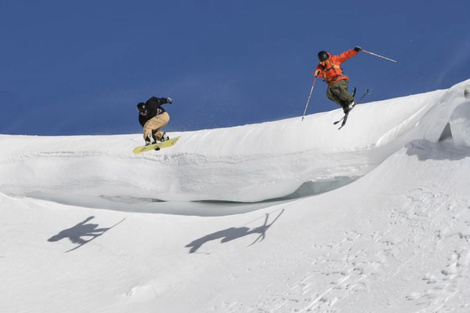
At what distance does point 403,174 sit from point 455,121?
5.05ft

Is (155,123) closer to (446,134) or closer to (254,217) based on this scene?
(254,217)

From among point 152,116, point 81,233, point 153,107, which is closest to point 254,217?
point 152,116

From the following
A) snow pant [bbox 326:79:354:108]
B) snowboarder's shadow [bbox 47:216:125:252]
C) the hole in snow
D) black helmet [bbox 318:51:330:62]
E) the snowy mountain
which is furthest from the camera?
snowboarder's shadow [bbox 47:216:125:252]

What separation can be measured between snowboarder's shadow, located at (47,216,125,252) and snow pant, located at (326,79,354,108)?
7129 mm

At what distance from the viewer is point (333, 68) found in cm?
1445

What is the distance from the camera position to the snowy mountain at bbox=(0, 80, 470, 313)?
12602mm

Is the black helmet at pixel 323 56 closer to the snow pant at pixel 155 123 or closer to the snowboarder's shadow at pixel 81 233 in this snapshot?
the snow pant at pixel 155 123

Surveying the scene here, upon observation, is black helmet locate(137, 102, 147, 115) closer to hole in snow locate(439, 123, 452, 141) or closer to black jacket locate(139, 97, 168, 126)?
black jacket locate(139, 97, 168, 126)

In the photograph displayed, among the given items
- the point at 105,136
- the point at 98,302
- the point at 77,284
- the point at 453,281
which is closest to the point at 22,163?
the point at 105,136

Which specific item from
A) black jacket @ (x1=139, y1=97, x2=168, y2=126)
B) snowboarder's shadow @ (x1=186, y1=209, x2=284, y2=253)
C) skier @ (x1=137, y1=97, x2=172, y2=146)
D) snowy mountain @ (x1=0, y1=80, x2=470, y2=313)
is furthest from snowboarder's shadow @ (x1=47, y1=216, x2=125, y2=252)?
black jacket @ (x1=139, y1=97, x2=168, y2=126)

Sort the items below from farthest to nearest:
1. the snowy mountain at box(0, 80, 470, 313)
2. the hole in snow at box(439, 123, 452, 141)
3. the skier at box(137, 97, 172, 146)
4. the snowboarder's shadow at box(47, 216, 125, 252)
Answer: the snowboarder's shadow at box(47, 216, 125, 252), the skier at box(137, 97, 172, 146), the hole in snow at box(439, 123, 452, 141), the snowy mountain at box(0, 80, 470, 313)

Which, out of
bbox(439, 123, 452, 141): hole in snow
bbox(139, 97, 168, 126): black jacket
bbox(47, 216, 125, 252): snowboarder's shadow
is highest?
bbox(139, 97, 168, 126): black jacket

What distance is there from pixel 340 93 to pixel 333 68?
1.60ft

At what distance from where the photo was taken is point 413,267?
39.5ft
